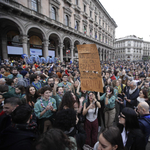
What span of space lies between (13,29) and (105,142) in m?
18.7

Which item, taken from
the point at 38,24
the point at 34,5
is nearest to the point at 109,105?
the point at 38,24

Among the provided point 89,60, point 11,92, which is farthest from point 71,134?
point 11,92

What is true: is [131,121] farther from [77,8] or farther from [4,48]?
[77,8]

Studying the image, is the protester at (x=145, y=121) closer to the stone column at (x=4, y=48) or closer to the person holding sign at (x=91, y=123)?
the person holding sign at (x=91, y=123)

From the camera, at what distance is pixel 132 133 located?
1476 mm

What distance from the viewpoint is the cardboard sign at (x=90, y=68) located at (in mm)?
2231

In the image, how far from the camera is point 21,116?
1375mm

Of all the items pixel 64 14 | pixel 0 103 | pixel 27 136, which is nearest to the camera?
pixel 27 136

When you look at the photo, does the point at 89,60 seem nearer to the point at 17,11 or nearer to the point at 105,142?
the point at 105,142

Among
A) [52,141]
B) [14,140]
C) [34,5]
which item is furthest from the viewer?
[34,5]

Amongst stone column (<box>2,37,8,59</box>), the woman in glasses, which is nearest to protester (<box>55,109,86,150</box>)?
the woman in glasses

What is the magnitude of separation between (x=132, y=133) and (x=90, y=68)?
150cm

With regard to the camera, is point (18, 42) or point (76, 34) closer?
point (18, 42)

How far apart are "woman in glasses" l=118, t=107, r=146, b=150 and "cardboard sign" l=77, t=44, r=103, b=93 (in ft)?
2.45
